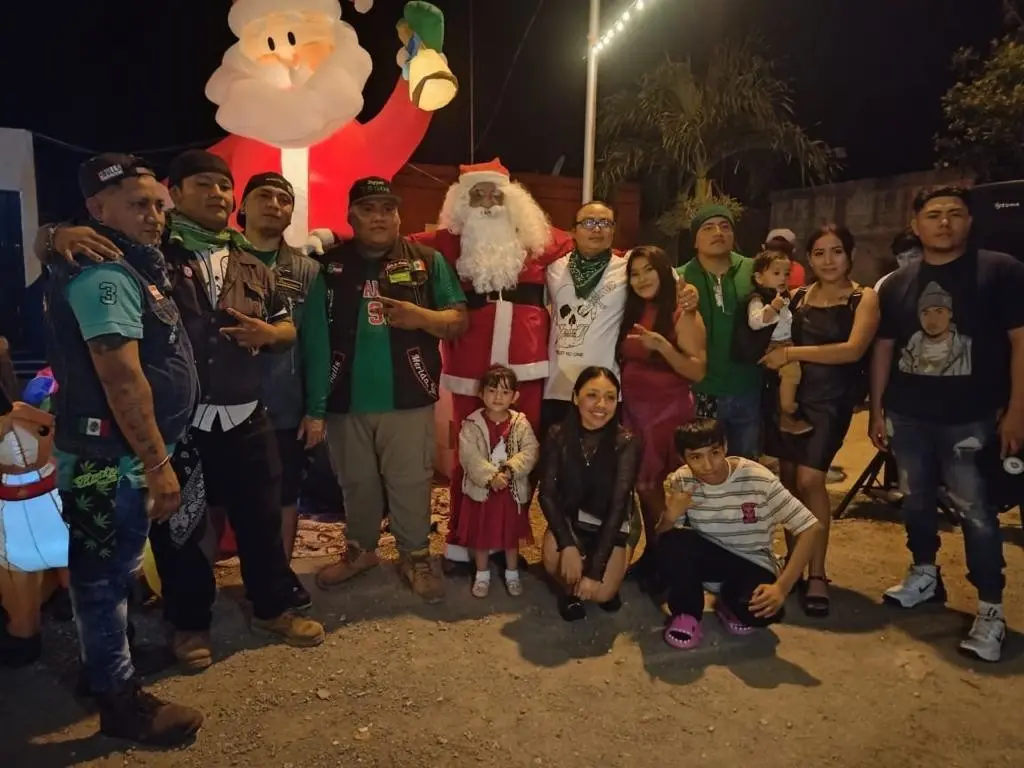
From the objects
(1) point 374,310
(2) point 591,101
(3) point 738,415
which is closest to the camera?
(1) point 374,310

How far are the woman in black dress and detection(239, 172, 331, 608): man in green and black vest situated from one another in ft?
7.07

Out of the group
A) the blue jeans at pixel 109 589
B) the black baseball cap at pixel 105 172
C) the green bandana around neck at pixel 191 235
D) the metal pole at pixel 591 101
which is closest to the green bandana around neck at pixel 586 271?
the green bandana around neck at pixel 191 235

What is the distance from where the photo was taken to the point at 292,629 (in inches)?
128

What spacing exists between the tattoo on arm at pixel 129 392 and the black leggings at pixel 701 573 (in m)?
2.15

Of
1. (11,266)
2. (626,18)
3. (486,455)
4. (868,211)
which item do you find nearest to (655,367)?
(486,455)

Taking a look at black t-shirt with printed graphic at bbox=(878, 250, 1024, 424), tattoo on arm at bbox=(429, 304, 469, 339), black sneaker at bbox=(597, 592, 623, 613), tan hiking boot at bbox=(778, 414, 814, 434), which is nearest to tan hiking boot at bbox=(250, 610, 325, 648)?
black sneaker at bbox=(597, 592, 623, 613)

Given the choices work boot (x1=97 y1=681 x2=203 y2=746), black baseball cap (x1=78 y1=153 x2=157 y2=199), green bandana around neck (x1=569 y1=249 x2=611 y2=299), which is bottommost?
work boot (x1=97 y1=681 x2=203 y2=746)

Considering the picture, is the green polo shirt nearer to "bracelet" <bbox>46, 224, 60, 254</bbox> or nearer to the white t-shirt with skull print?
the white t-shirt with skull print

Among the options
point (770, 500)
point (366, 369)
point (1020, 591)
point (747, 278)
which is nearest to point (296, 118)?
point (366, 369)

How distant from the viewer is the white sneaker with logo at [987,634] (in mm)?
3148

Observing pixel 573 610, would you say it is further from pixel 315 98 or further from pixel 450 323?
pixel 315 98

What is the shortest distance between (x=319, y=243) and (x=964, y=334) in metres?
3.01

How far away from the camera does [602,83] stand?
1101cm

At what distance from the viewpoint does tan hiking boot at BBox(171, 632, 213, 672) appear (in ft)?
9.89
